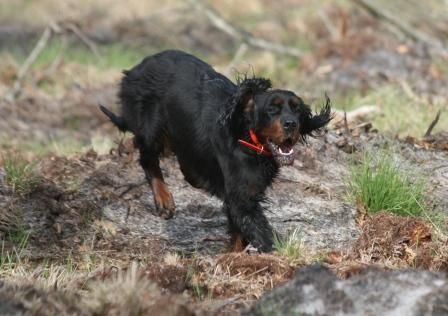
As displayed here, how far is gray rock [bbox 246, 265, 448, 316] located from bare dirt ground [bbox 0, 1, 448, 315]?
12.9 inches

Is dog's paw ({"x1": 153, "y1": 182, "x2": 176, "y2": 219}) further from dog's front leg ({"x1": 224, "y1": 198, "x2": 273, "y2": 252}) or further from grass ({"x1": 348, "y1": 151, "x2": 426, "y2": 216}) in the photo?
grass ({"x1": 348, "y1": 151, "x2": 426, "y2": 216})

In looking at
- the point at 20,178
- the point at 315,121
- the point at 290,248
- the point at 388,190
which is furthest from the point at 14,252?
the point at 388,190

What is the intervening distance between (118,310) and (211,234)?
2.40 m

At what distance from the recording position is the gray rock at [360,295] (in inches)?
143

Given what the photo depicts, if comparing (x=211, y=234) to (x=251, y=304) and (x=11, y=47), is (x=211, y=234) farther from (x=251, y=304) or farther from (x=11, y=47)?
(x=11, y=47)

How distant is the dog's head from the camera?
16.5 ft

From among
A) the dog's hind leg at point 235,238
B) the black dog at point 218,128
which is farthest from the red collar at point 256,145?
the dog's hind leg at point 235,238

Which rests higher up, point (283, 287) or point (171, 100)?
point (171, 100)

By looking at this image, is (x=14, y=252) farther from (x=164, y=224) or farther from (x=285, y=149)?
(x=285, y=149)

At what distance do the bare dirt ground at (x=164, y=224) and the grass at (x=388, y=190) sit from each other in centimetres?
11

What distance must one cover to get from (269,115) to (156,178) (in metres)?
1.41

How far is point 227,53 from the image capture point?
14.7 m

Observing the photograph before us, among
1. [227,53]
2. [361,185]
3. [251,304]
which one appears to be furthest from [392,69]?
[251,304]

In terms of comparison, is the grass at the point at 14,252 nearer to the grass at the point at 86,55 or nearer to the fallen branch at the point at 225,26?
the fallen branch at the point at 225,26
